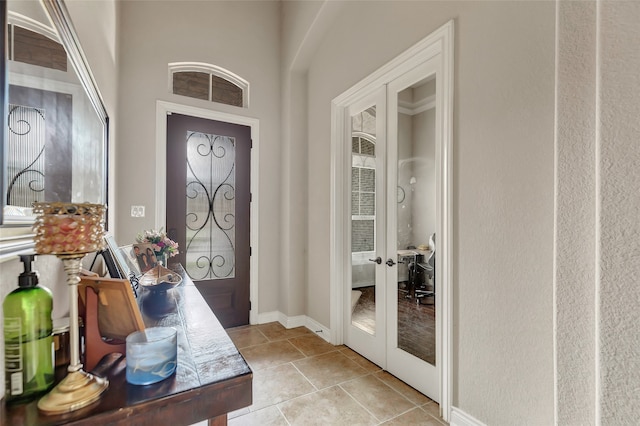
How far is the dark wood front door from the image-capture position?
3.20m

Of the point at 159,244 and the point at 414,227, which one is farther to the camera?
the point at 414,227

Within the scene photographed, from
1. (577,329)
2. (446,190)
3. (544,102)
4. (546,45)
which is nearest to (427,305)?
(446,190)

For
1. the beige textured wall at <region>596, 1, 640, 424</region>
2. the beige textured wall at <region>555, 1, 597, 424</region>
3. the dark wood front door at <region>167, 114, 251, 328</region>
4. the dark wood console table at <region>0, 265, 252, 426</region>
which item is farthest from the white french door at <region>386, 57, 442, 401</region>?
the dark wood front door at <region>167, 114, 251, 328</region>

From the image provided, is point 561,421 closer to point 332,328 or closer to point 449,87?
point 449,87

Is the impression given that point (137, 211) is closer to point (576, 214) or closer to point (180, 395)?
point (180, 395)

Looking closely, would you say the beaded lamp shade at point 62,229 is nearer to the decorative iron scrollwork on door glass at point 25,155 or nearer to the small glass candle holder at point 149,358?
the decorative iron scrollwork on door glass at point 25,155

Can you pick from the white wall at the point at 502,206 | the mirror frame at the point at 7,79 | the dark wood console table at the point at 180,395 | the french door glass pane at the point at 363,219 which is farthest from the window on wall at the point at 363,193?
the mirror frame at the point at 7,79

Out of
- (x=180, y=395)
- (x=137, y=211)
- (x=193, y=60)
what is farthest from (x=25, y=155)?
(x=193, y=60)

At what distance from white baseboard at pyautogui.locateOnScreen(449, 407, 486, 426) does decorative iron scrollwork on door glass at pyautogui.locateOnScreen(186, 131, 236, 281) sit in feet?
8.38

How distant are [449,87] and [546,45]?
53cm

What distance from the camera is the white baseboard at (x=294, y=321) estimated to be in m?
3.28

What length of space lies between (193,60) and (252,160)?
124cm

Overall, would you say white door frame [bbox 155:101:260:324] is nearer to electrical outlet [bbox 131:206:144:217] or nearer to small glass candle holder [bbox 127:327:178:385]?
electrical outlet [bbox 131:206:144:217]

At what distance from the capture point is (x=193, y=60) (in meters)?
3.25
